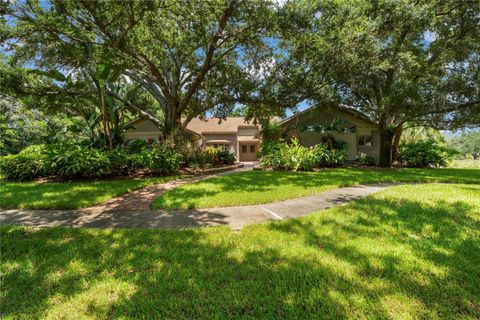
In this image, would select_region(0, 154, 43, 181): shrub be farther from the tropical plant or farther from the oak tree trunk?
the oak tree trunk

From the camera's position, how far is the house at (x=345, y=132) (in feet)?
62.0

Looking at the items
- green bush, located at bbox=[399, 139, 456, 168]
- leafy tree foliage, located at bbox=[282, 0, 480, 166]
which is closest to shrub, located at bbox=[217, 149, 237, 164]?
leafy tree foliage, located at bbox=[282, 0, 480, 166]

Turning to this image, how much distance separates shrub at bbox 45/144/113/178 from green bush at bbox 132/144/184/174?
1.25m

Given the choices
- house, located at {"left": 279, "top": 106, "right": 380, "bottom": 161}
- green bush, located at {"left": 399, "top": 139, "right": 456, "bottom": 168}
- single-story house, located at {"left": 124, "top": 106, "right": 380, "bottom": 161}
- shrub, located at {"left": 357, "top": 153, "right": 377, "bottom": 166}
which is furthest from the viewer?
house, located at {"left": 279, "top": 106, "right": 380, "bottom": 161}

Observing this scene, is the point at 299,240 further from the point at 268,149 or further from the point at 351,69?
the point at 268,149

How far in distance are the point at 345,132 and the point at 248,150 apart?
1137 centimetres

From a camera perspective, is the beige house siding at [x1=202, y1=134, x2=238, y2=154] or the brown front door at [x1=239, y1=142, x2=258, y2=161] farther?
the brown front door at [x1=239, y1=142, x2=258, y2=161]

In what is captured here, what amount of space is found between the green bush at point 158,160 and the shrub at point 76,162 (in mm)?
1250

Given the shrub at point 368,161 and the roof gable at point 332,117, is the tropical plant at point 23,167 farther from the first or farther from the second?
the shrub at point 368,161

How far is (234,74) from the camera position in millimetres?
13398

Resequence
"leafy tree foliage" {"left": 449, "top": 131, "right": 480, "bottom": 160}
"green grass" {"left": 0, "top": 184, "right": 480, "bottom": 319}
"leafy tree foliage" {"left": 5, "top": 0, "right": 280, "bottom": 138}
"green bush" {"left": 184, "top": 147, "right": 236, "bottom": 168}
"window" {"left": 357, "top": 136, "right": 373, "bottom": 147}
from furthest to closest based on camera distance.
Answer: "leafy tree foliage" {"left": 449, "top": 131, "right": 480, "bottom": 160}, "window" {"left": 357, "top": 136, "right": 373, "bottom": 147}, "green bush" {"left": 184, "top": 147, "right": 236, "bottom": 168}, "leafy tree foliage" {"left": 5, "top": 0, "right": 280, "bottom": 138}, "green grass" {"left": 0, "top": 184, "right": 480, "bottom": 319}

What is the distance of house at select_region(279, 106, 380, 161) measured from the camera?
18.9 metres

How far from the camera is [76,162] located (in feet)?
26.2

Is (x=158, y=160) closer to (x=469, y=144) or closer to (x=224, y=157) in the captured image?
(x=224, y=157)
